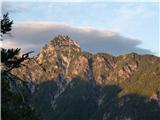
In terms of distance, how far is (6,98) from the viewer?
27969 mm

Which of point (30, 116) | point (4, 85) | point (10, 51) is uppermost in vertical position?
point (10, 51)

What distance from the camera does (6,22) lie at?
89.1 feet

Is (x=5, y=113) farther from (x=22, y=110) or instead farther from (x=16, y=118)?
(x=22, y=110)

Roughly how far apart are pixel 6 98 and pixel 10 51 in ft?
8.98

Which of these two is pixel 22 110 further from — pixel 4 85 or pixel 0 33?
pixel 0 33

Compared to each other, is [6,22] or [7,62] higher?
[6,22]

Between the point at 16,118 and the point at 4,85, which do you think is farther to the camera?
the point at 4,85

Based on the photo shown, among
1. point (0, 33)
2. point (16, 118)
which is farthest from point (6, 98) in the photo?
point (0, 33)

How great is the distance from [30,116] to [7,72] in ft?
18.9

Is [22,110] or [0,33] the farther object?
[22,110]

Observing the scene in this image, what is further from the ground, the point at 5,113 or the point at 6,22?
the point at 6,22

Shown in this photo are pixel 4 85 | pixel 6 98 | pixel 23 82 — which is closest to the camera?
pixel 23 82

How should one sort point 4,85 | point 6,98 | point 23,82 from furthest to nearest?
point 4,85 < point 6,98 < point 23,82

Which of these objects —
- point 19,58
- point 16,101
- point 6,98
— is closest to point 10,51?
point 19,58
